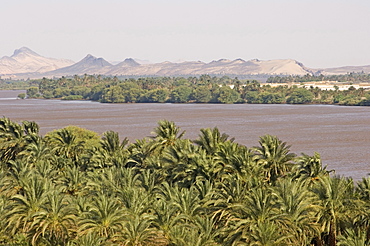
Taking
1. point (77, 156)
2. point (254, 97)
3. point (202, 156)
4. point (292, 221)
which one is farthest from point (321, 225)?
point (254, 97)

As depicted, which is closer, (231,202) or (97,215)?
(97,215)

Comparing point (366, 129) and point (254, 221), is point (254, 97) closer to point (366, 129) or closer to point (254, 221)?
point (366, 129)

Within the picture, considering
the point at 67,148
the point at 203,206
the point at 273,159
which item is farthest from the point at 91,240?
the point at 67,148

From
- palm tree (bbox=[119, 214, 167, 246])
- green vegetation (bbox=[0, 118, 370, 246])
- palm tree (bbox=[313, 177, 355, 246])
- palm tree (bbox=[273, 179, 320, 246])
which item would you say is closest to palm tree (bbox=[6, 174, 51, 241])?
green vegetation (bbox=[0, 118, 370, 246])

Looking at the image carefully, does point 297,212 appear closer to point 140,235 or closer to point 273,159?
point 140,235

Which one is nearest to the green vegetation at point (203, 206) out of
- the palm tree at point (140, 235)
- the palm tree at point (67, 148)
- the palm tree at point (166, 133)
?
the palm tree at point (140, 235)

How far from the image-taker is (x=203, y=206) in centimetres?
3612

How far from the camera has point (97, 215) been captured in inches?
1293

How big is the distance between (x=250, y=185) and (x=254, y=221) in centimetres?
543

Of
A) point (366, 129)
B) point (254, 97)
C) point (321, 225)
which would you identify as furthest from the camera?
point (254, 97)

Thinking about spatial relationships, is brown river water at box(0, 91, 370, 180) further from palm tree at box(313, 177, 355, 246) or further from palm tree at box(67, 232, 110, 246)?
palm tree at box(67, 232, 110, 246)

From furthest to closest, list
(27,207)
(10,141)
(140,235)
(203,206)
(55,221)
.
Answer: (10,141) < (203,206) < (27,207) < (55,221) < (140,235)

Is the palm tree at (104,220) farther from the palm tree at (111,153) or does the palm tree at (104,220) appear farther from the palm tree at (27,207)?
the palm tree at (111,153)

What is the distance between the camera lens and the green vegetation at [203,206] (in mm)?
31734
